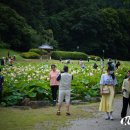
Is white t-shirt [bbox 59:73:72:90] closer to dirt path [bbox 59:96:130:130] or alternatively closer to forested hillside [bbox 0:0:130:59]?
dirt path [bbox 59:96:130:130]

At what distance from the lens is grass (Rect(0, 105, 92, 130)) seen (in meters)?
11.5

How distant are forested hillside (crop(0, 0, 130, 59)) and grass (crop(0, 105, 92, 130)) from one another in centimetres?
6135

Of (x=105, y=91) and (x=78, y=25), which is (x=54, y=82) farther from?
(x=78, y=25)

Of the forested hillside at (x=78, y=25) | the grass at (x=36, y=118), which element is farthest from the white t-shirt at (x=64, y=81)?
the forested hillside at (x=78, y=25)

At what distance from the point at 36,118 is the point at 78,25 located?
74817mm

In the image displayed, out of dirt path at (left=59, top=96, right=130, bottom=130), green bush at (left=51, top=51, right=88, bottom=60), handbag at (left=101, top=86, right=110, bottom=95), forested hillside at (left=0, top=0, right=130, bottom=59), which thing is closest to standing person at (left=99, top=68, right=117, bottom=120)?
handbag at (left=101, top=86, right=110, bottom=95)

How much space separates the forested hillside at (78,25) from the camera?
3191 inches

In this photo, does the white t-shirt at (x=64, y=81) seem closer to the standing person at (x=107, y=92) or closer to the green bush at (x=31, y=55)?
the standing person at (x=107, y=92)

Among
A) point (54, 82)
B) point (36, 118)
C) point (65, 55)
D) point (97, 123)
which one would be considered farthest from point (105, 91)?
point (65, 55)

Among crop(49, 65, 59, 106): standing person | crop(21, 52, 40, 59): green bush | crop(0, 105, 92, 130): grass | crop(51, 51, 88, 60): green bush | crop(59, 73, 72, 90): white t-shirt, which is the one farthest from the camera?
crop(51, 51, 88, 60): green bush

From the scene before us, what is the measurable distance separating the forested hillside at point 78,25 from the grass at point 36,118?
61.3 meters

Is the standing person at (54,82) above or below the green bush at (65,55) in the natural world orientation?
below

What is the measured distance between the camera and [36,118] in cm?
1294

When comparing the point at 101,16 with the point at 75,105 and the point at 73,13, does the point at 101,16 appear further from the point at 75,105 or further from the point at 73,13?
the point at 75,105
